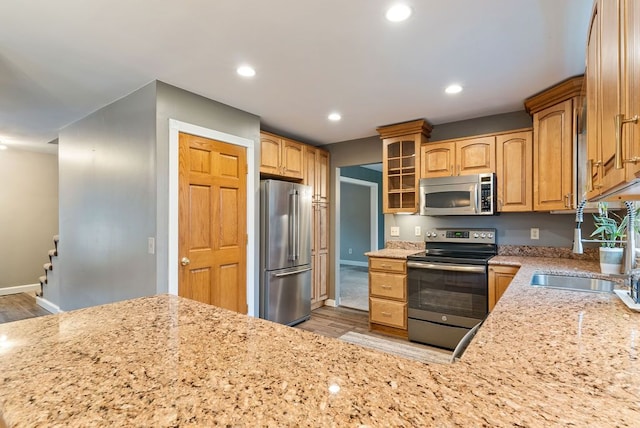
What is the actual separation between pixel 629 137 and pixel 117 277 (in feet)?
11.5

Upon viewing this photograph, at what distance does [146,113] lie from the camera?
2.63 meters

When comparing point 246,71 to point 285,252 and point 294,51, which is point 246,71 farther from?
point 285,252

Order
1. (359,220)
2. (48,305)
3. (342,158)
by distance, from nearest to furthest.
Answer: (48,305) < (342,158) < (359,220)

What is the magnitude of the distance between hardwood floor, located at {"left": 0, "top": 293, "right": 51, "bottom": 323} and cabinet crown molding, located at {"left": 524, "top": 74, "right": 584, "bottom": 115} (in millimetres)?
6233

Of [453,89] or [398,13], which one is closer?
[398,13]

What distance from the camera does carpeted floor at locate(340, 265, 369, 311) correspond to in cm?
479

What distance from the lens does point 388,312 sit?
345 cm

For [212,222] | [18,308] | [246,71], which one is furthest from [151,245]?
[18,308]

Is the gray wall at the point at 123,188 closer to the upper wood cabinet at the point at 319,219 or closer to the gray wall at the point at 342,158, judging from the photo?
the upper wood cabinet at the point at 319,219

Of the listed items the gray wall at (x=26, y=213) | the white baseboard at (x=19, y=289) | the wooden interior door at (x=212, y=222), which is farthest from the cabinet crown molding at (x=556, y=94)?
the white baseboard at (x=19, y=289)

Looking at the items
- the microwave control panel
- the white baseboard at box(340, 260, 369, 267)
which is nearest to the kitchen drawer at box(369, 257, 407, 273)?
the microwave control panel

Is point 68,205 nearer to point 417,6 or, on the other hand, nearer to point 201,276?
Result: point 201,276

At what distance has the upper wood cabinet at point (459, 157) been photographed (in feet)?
10.5

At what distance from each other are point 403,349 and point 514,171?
208cm
